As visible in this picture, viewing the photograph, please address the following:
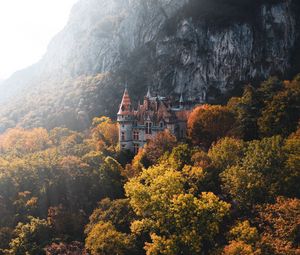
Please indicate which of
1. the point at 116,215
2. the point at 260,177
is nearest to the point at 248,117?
the point at 260,177

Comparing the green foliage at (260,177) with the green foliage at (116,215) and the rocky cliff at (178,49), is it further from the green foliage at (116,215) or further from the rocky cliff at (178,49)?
the rocky cliff at (178,49)

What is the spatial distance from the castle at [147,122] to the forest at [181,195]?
12.9 ft

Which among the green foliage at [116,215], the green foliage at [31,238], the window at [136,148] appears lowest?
the green foliage at [31,238]

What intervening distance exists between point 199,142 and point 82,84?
68.9 m

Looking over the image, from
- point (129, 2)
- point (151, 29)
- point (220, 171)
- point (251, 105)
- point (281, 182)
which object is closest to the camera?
point (281, 182)

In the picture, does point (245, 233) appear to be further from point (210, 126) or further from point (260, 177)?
point (210, 126)

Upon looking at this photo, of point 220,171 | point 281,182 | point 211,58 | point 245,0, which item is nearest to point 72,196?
point 220,171

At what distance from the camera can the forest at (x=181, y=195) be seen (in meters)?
38.6

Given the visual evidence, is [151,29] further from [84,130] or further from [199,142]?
[199,142]

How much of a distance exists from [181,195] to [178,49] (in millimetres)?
68541

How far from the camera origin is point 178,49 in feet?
340

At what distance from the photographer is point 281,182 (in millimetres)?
40812

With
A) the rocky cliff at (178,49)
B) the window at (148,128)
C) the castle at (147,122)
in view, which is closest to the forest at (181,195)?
the castle at (147,122)

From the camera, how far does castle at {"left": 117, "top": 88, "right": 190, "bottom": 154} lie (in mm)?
63625
